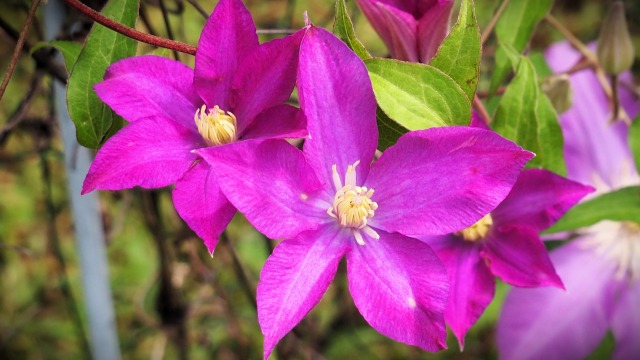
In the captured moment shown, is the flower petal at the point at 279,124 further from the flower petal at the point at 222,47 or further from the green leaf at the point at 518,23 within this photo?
the green leaf at the point at 518,23

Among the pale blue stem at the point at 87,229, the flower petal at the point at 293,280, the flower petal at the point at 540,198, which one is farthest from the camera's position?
the pale blue stem at the point at 87,229

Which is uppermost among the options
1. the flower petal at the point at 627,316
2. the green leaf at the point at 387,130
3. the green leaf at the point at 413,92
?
the green leaf at the point at 413,92

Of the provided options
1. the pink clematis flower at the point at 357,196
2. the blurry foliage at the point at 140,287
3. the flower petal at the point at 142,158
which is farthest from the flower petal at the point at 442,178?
the blurry foliage at the point at 140,287

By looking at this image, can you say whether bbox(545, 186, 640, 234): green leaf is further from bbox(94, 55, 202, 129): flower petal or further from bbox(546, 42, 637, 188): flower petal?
bbox(94, 55, 202, 129): flower petal

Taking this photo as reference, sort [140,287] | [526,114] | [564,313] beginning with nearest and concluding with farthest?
[526,114] → [564,313] → [140,287]

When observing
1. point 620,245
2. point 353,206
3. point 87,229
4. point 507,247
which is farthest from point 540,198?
point 87,229

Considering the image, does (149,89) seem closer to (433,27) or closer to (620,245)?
(433,27)

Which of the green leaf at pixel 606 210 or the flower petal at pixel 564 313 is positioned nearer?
the green leaf at pixel 606 210
